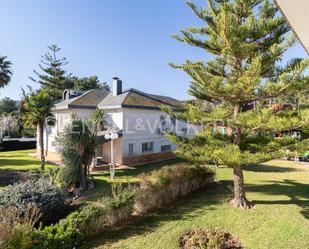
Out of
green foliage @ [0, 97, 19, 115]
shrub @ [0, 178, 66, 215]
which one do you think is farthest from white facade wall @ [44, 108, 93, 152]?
green foliage @ [0, 97, 19, 115]

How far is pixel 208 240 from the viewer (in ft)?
25.5

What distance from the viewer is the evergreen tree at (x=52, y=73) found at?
48.2 m

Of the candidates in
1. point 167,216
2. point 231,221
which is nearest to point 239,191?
point 231,221

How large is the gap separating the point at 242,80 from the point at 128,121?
50.4ft

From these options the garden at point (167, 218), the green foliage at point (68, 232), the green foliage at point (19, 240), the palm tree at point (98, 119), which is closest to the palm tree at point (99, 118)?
the palm tree at point (98, 119)

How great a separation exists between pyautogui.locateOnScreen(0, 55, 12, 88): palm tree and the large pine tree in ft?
79.6

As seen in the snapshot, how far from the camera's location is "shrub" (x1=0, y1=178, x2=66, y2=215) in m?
9.18

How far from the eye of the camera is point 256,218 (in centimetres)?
976

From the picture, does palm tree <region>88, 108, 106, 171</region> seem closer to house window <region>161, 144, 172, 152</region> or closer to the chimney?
the chimney

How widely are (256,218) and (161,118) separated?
18.4 meters

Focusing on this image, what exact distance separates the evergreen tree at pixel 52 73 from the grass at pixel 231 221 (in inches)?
1676

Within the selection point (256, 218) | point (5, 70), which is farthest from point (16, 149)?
point (256, 218)

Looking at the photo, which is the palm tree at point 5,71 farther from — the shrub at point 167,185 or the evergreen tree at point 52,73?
the shrub at point 167,185

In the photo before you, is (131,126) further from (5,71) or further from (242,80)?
(5,71)
